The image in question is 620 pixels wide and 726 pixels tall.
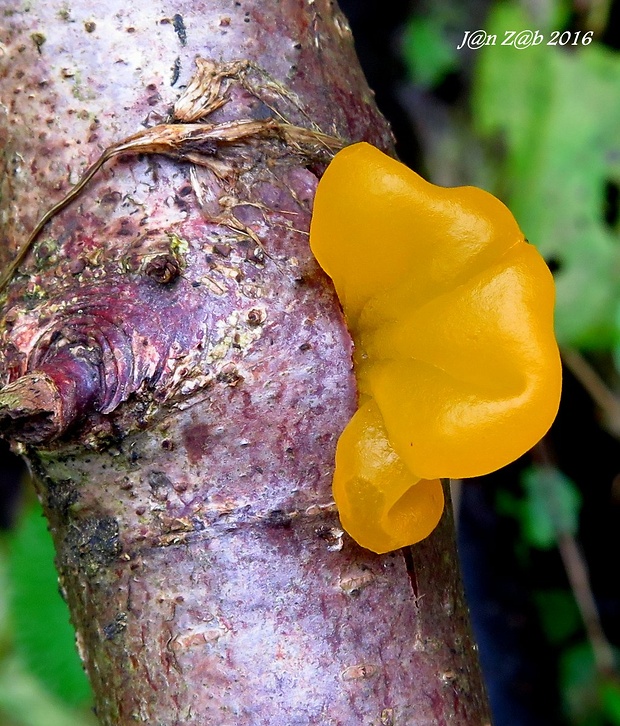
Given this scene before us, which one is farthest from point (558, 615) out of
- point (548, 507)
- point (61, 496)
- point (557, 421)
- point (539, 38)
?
point (61, 496)

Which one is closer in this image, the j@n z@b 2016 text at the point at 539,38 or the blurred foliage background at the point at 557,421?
the blurred foliage background at the point at 557,421

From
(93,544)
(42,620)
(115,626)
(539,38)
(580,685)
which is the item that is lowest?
(580,685)

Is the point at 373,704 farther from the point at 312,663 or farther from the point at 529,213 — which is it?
the point at 529,213

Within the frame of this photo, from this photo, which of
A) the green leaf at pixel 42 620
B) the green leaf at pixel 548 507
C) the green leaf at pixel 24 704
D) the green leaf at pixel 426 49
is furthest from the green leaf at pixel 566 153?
the green leaf at pixel 24 704

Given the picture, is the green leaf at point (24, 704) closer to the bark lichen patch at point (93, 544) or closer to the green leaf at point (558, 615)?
the green leaf at point (558, 615)

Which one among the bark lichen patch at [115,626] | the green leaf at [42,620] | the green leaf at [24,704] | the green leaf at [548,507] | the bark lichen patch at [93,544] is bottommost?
the green leaf at [24,704]

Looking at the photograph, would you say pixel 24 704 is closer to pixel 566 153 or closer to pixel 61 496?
pixel 61 496
